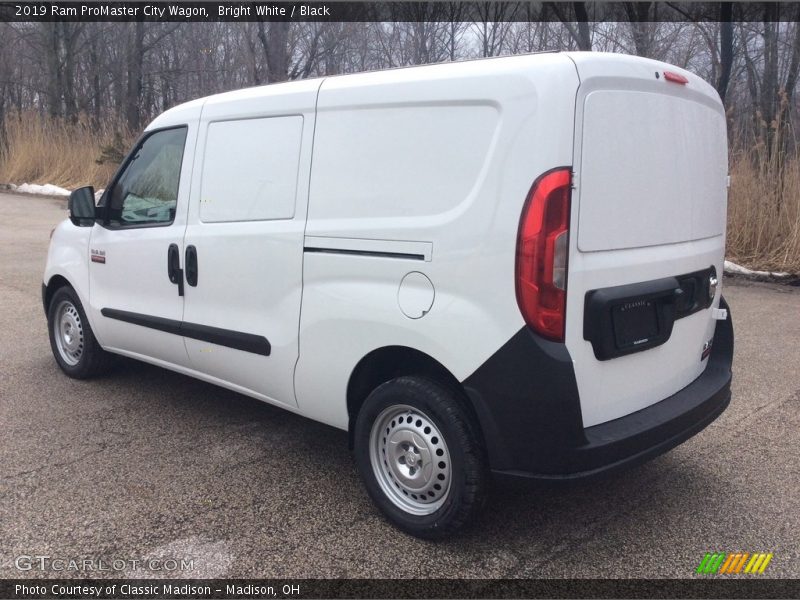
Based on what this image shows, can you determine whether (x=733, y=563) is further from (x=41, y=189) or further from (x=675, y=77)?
(x=41, y=189)

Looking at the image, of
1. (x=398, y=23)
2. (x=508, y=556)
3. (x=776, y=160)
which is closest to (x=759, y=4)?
(x=776, y=160)

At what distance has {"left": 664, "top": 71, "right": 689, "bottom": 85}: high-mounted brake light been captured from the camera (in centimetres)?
305

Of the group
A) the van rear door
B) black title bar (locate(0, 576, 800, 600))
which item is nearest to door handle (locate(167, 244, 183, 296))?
black title bar (locate(0, 576, 800, 600))

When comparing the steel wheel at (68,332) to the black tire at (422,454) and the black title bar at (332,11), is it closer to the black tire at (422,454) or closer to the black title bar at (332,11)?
the black tire at (422,454)

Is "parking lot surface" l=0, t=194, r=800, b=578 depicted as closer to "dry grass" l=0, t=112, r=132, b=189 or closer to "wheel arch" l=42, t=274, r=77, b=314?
"wheel arch" l=42, t=274, r=77, b=314

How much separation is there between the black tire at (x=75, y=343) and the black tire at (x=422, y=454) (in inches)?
99.8

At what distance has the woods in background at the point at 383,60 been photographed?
9289mm

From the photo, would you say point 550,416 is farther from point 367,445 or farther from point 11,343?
point 11,343

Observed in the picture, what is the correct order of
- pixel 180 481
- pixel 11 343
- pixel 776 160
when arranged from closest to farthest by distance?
pixel 180 481, pixel 11 343, pixel 776 160

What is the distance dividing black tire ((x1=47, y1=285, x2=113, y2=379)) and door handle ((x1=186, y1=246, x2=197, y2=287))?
4.36 feet

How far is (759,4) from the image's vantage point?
46.6 feet

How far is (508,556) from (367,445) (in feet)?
2.42

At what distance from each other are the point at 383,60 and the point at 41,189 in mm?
12199

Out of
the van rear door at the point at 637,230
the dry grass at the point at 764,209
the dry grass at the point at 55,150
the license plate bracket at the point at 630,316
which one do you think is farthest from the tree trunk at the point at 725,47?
the dry grass at the point at 55,150
